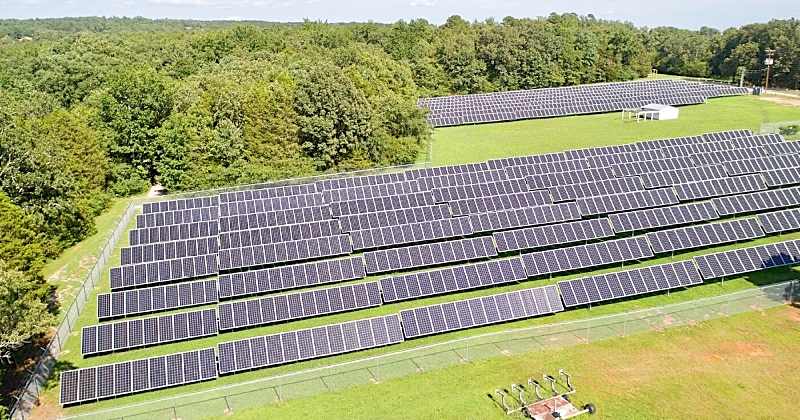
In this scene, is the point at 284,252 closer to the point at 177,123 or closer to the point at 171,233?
the point at 171,233

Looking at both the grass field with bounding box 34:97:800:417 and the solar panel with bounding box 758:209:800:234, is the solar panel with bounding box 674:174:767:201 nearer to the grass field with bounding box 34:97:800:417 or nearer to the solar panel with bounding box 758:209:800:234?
the solar panel with bounding box 758:209:800:234

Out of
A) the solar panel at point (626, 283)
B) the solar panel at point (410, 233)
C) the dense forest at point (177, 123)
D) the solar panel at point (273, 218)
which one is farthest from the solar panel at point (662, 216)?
the dense forest at point (177, 123)

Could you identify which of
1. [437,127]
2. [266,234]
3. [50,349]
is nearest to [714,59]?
[437,127]

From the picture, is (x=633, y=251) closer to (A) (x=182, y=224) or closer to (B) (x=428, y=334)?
(B) (x=428, y=334)

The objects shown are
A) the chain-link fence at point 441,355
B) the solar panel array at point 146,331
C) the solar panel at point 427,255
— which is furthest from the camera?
the solar panel at point 427,255

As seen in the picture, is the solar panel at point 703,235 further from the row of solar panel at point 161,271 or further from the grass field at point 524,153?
the row of solar panel at point 161,271

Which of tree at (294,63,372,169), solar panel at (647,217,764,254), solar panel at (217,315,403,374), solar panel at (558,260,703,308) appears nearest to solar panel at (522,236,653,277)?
solar panel at (647,217,764,254)
